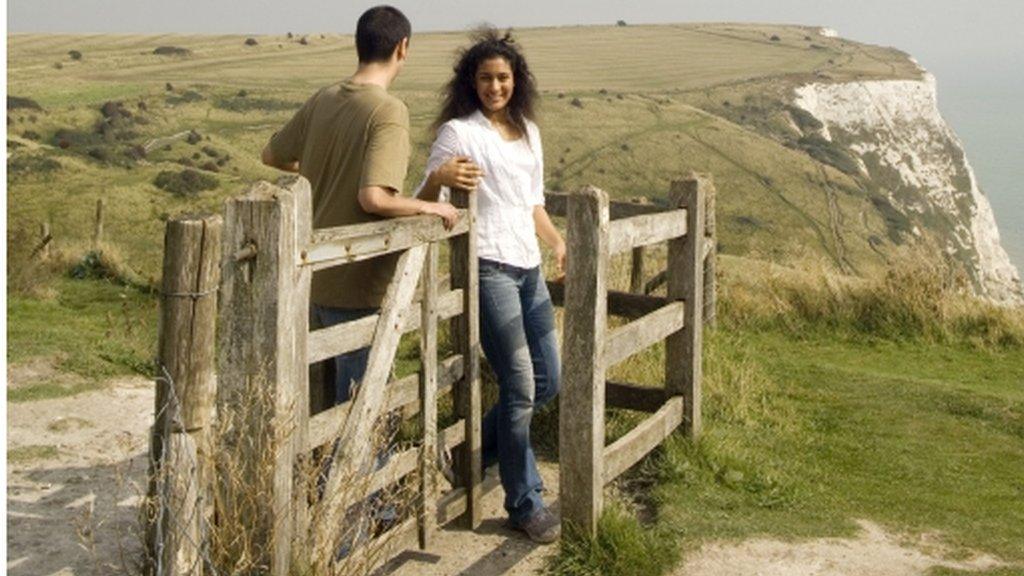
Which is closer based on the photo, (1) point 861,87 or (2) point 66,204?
(2) point 66,204

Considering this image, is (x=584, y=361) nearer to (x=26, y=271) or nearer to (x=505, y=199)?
(x=505, y=199)

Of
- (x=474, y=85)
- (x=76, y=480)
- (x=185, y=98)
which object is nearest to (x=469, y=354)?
(x=474, y=85)

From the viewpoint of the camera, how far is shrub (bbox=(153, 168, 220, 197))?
45.8 m

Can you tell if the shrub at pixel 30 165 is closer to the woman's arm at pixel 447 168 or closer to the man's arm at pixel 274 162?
the man's arm at pixel 274 162

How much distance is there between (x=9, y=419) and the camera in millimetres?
8180

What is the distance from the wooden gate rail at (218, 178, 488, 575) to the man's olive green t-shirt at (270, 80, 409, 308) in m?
0.13

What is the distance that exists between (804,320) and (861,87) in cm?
12130

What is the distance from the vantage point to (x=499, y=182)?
545 centimetres

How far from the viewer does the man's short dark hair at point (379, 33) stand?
4922mm

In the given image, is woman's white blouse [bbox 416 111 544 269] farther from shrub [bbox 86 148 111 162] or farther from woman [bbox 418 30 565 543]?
shrub [bbox 86 148 111 162]

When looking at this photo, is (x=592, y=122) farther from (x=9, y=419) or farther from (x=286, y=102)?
(x=9, y=419)

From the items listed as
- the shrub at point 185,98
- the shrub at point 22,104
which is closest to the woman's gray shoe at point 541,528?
the shrub at point 22,104

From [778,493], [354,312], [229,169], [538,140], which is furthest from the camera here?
[229,169]

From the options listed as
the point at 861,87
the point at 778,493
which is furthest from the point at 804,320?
the point at 861,87
